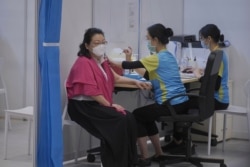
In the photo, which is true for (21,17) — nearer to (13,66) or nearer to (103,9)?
(13,66)

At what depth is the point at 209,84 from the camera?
404 centimetres

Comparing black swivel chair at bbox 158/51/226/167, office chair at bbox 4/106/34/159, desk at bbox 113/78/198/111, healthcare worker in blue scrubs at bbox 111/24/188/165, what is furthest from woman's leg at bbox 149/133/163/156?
office chair at bbox 4/106/34/159

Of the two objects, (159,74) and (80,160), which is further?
(80,160)

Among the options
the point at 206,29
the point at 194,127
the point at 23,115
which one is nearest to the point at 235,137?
the point at 194,127

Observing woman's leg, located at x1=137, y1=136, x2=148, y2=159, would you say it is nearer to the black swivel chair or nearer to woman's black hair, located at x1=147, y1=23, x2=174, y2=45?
the black swivel chair

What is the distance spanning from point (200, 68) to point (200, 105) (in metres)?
1.27

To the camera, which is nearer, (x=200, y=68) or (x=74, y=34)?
(x=74, y=34)

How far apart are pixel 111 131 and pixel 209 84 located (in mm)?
889

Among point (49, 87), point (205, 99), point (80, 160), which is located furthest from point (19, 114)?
point (205, 99)

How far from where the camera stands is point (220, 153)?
5023 mm

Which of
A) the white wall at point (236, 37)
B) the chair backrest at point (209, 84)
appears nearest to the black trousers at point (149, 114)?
the chair backrest at point (209, 84)

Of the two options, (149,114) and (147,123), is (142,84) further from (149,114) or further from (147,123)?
(147,123)

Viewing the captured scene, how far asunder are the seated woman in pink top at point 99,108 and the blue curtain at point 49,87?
0.59 feet

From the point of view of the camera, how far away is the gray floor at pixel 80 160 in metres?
3.74
